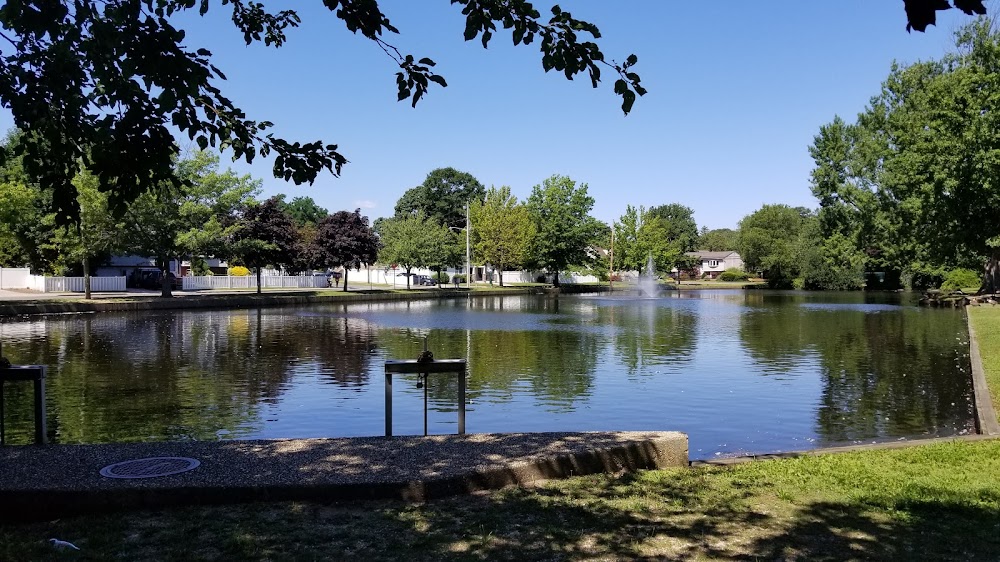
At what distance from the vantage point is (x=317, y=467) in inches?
262

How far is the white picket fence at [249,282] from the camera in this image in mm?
63719

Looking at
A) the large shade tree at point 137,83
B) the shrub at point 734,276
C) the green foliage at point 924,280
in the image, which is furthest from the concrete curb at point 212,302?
the shrub at point 734,276

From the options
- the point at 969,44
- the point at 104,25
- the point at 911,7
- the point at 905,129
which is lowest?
the point at 911,7

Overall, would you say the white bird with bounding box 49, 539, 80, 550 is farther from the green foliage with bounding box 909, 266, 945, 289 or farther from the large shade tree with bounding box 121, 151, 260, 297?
the green foliage with bounding box 909, 266, 945, 289

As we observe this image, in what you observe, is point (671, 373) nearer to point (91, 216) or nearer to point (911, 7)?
point (911, 7)

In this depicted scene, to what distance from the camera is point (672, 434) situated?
7.85 meters

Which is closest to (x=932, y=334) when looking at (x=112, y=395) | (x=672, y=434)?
(x=672, y=434)

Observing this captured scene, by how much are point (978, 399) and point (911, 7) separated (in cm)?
1113

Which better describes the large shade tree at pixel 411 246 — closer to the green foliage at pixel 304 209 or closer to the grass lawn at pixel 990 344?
the grass lawn at pixel 990 344

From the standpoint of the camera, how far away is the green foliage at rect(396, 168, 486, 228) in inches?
4493

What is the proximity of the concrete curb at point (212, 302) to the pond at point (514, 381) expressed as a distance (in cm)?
594

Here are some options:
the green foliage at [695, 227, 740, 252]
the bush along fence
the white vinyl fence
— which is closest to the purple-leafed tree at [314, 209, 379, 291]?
the bush along fence

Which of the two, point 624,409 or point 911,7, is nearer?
point 911,7

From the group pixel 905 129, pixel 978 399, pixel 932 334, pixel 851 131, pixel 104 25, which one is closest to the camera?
pixel 104 25
